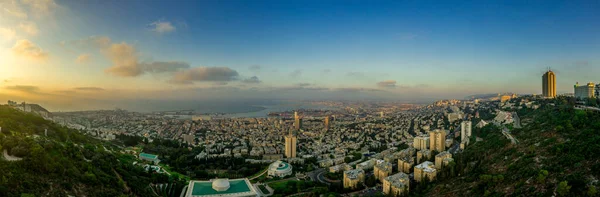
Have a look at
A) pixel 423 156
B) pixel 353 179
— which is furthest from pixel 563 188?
pixel 423 156

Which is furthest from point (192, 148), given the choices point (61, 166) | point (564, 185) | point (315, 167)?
point (564, 185)

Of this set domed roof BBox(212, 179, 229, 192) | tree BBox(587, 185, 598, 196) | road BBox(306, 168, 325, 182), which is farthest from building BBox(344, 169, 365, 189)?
tree BBox(587, 185, 598, 196)

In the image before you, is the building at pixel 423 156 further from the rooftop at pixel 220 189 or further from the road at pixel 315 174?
the rooftop at pixel 220 189

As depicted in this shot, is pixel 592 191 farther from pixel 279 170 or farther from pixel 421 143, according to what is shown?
pixel 421 143

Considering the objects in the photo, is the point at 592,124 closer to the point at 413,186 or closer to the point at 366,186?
the point at 413,186

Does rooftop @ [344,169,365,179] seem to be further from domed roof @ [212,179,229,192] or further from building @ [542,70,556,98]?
building @ [542,70,556,98]
